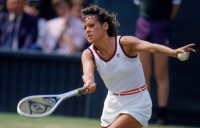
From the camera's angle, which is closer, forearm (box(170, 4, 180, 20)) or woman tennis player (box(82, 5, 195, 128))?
woman tennis player (box(82, 5, 195, 128))

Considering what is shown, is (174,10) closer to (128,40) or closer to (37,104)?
(128,40)

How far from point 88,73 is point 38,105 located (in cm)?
52

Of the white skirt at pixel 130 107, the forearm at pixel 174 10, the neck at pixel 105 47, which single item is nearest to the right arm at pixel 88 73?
the neck at pixel 105 47

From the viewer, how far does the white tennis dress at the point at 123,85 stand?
7.05 m

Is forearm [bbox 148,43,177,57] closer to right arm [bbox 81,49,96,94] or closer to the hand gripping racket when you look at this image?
right arm [bbox 81,49,96,94]

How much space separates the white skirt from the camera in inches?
276

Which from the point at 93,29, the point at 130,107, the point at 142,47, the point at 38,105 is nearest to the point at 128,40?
the point at 142,47

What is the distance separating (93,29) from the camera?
22.9ft

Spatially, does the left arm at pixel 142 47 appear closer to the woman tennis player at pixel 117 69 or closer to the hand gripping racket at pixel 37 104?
the woman tennis player at pixel 117 69

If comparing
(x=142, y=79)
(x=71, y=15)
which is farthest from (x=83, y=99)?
(x=142, y=79)

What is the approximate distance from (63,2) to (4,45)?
106 cm

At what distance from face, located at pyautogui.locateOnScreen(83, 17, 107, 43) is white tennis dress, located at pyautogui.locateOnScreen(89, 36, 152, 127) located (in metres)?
0.19

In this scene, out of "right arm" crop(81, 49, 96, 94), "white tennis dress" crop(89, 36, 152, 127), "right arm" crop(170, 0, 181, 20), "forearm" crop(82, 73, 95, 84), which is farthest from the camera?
"right arm" crop(170, 0, 181, 20)

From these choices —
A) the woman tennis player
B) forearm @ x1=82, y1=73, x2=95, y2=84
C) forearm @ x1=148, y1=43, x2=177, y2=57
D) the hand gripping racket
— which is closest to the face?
the woman tennis player
